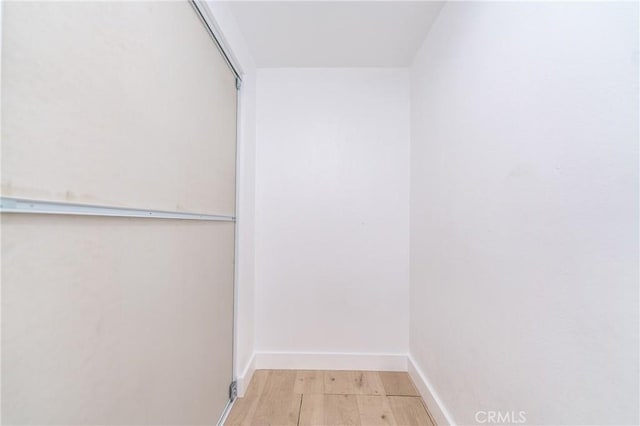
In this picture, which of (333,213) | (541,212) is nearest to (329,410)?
(333,213)

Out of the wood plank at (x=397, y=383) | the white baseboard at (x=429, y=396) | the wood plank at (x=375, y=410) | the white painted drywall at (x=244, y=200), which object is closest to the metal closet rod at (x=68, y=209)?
the white painted drywall at (x=244, y=200)

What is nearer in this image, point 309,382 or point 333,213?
point 309,382

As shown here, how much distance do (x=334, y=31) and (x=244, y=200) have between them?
1.25 m

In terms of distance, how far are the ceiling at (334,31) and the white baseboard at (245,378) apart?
225 cm

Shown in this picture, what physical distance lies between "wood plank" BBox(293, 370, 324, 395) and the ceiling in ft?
7.76

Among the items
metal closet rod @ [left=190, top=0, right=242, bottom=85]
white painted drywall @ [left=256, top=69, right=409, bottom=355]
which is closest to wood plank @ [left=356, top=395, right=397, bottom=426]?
white painted drywall @ [left=256, top=69, right=409, bottom=355]

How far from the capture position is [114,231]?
2.49ft

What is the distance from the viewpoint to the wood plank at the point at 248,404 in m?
1.55

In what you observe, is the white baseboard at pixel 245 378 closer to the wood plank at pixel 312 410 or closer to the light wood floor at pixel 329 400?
the light wood floor at pixel 329 400

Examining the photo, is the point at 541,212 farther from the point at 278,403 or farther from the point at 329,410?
the point at 278,403

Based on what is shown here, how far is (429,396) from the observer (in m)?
1.65

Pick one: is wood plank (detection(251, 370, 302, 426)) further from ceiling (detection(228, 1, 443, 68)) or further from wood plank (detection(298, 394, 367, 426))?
ceiling (detection(228, 1, 443, 68))

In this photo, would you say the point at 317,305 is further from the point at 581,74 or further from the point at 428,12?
the point at 428,12

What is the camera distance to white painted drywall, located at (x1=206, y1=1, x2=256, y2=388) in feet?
5.65
